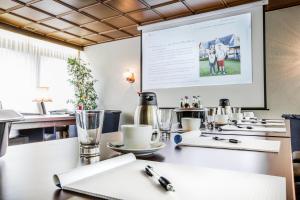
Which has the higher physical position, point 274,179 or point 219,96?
point 219,96

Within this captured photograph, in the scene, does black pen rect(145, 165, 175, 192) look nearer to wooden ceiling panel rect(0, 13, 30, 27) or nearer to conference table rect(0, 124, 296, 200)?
conference table rect(0, 124, 296, 200)

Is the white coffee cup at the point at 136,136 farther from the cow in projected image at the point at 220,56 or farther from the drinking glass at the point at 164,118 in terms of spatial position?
the cow in projected image at the point at 220,56

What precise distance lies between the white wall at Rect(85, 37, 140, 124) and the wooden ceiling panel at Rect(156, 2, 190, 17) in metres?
1.21

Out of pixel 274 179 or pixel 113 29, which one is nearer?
pixel 274 179

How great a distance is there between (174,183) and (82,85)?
5473mm

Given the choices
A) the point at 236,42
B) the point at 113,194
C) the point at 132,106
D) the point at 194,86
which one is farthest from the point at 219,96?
the point at 113,194

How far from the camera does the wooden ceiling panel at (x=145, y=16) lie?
4.11m

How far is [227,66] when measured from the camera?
4.06 meters

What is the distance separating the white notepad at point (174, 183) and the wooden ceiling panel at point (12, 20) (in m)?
4.63

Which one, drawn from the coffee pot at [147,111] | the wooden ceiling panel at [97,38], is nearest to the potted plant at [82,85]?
the wooden ceiling panel at [97,38]

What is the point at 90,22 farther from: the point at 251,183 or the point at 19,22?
the point at 251,183

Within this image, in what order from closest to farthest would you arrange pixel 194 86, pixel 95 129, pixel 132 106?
pixel 95 129 < pixel 194 86 < pixel 132 106

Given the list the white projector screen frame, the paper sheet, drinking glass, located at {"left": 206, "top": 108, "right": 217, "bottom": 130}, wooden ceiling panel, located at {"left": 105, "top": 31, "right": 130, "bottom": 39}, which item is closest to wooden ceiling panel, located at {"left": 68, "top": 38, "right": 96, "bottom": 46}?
wooden ceiling panel, located at {"left": 105, "top": 31, "right": 130, "bottom": 39}

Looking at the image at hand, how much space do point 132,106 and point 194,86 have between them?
159cm
